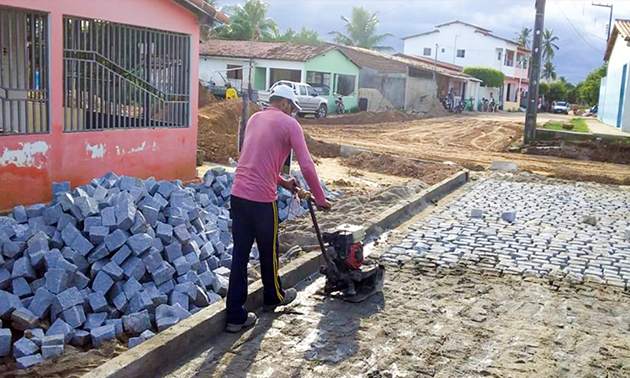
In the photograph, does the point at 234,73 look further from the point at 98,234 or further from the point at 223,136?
the point at 98,234

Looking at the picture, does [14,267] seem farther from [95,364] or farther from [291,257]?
[291,257]

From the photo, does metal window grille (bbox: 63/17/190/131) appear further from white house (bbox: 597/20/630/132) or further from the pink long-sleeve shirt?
white house (bbox: 597/20/630/132)

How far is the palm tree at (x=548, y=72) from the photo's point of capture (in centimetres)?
9612

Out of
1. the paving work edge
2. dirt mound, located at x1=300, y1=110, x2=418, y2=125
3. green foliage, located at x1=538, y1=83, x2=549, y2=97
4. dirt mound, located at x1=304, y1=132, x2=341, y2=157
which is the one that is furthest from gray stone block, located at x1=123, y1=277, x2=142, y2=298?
green foliage, located at x1=538, y1=83, x2=549, y2=97

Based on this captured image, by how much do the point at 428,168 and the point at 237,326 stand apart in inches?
464

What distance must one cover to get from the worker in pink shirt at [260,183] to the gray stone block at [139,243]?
1217 mm

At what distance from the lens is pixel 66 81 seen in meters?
8.88

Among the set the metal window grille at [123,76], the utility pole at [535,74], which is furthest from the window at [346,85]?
the metal window grille at [123,76]

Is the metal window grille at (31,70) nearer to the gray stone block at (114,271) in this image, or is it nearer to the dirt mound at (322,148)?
the gray stone block at (114,271)

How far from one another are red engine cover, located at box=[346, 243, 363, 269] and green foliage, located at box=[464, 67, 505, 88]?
5743cm

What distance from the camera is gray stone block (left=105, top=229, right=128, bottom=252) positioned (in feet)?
20.5

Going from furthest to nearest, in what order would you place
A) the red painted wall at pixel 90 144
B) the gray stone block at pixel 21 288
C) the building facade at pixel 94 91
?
1. the building facade at pixel 94 91
2. the red painted wall at pixel 90 144
3. the gray stone block at pixel 21 288

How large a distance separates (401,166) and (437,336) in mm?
11263

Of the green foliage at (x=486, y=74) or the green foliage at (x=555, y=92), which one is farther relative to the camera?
the green foliage at (x=555, y=92)
